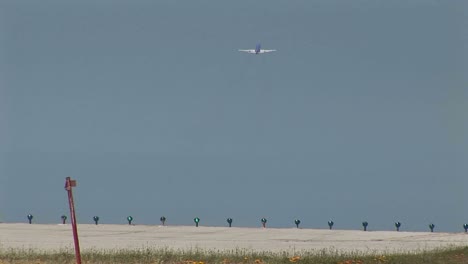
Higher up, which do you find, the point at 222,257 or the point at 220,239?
the point at 220,239

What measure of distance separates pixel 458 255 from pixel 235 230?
22355 mm

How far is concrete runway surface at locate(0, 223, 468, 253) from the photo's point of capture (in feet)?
152

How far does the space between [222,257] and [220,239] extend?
14.0 metres

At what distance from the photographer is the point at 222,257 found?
126 feet

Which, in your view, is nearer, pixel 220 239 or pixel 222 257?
pixel 222 257

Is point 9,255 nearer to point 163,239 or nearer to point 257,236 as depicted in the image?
point 163,239

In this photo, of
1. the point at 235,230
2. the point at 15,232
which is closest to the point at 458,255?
the point at 235,230

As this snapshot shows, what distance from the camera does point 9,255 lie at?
38906 mm

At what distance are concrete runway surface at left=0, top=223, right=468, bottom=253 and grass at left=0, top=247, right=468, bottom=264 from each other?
3.86 m

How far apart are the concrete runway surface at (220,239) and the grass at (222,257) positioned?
3860mm

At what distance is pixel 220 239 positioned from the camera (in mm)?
52312

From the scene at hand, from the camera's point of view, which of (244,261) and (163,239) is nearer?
(244,261)

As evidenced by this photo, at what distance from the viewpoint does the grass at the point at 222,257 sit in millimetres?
36938

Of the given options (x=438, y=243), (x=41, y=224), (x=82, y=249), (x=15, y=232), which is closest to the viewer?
(x=82, y=249)
